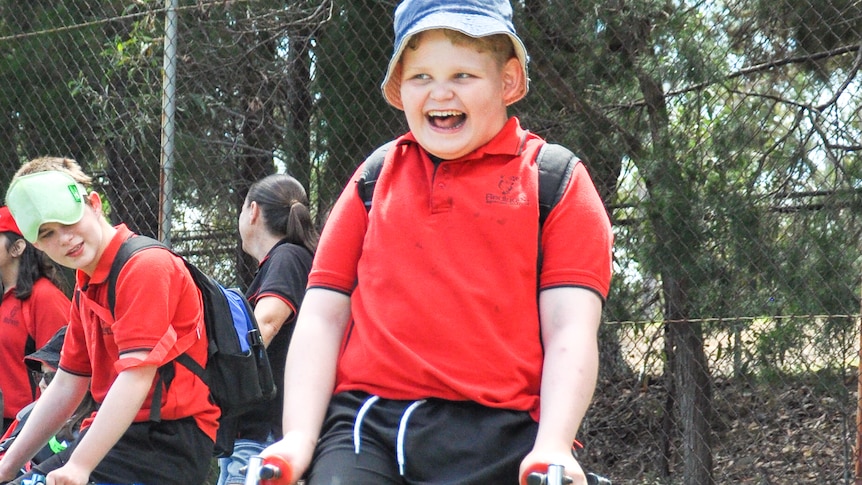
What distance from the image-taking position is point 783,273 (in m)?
4.96

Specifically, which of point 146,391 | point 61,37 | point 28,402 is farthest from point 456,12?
point 61,37

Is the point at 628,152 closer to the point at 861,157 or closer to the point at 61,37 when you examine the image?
the point at 861,157

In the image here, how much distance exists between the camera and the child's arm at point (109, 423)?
295 centimetres

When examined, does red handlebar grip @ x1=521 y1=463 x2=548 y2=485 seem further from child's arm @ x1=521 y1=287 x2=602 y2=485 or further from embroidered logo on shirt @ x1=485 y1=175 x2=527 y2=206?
embroidered logo on shirt @ x1=485 y1=175 x2=527 y2=206

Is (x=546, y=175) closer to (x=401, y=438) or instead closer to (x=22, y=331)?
(x=401, y=438)

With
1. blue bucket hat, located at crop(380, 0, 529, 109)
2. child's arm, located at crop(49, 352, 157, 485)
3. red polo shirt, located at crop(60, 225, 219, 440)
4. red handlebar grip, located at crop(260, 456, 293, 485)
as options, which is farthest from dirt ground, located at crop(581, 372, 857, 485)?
red handlebar grip, located at crop(260, 456, 293, 485)

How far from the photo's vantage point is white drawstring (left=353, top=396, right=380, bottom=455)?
1889 millimetres

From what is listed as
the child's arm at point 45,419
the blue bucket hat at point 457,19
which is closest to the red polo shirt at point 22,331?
the child's arm at point 45,419

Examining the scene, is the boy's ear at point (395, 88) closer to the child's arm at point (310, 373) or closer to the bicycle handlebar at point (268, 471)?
the child's arm at point (310, 373)

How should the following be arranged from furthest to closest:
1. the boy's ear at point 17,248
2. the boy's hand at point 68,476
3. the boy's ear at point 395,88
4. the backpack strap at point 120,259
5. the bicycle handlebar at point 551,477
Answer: the boy's ear at point 17,248 < the backpack strap at point 120,259 < the boy's hand at point 68,476 < the boy's ear at point 395,88 < the bicycle handlebar at point 551,477

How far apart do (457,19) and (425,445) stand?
0.80m

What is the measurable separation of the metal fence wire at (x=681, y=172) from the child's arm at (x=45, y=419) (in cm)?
218

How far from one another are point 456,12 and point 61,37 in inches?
216

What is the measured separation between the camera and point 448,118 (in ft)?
6.86
